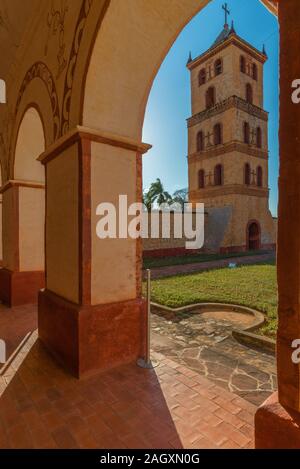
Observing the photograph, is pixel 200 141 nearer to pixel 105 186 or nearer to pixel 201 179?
pixel 201 179

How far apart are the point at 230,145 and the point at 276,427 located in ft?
68.3

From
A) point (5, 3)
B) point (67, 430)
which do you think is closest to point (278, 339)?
point (67, 430)

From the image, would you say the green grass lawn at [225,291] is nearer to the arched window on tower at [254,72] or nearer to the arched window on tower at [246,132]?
the arched window on tower at [246,132]

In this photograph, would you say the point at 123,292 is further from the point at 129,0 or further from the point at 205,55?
the point at 205,55

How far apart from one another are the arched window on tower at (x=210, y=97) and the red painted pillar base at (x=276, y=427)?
2337 centimetres

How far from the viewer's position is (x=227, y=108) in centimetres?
2008

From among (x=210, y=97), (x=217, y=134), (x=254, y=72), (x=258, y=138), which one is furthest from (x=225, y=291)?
(x=254, y=72)

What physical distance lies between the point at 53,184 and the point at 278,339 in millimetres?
3456

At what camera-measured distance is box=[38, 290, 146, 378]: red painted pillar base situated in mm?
3062

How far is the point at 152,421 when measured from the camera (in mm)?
2361

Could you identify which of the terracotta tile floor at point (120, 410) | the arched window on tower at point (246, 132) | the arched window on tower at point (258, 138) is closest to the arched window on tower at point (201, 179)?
the arched window on tower at point (246, 132)

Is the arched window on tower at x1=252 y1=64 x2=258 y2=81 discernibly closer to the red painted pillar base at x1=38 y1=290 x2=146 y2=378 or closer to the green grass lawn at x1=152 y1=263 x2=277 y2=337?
the green grass lawn at x1=152 y1=263 x2=277 y2=337
